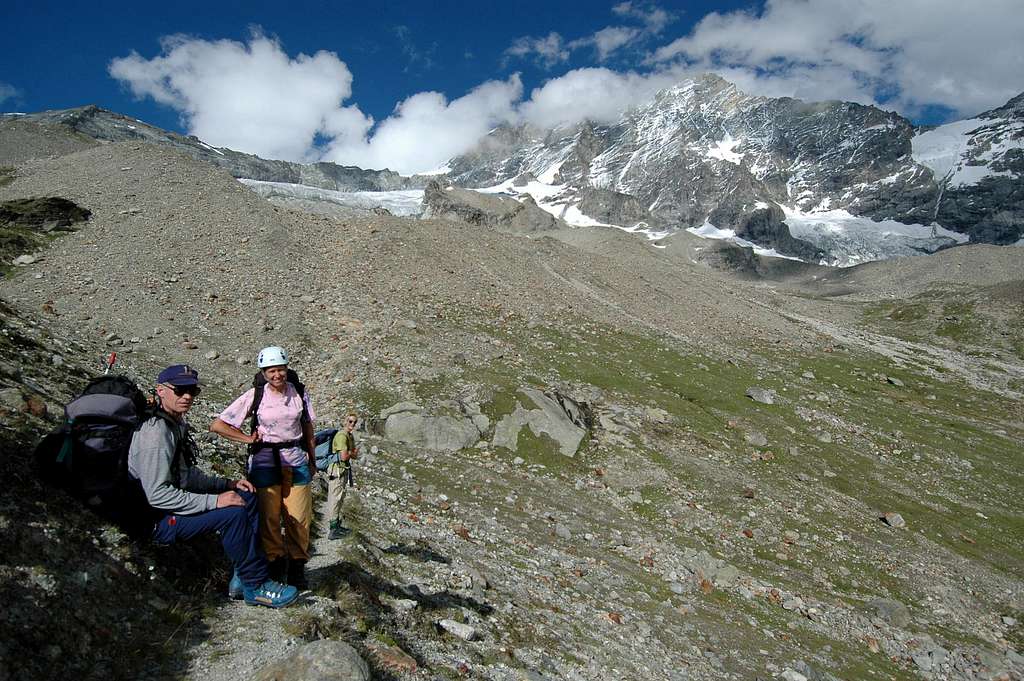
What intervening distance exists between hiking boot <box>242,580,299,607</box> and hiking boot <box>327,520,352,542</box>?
156 inches

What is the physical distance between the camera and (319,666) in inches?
246

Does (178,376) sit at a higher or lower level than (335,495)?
higher

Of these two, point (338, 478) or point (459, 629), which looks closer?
point (459, 629)

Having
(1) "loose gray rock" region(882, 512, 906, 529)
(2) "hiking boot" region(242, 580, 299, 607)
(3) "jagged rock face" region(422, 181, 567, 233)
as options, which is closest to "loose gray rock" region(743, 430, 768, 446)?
(1) "loose gray rock" region(882, 512, 906, 529)

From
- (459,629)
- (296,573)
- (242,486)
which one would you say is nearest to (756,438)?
(459,629)

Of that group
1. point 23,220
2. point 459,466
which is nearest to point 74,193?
point 23,220

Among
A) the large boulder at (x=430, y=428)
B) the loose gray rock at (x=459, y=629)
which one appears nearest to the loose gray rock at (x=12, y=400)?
the loose gray rock at (x=459, y=629)

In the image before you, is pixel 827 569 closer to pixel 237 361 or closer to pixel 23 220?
pixel 237 361

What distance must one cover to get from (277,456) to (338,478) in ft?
12.3

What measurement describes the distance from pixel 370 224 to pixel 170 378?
41.5 metres

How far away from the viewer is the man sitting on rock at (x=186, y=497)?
23.9 feet

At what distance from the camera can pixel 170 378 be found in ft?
24.7

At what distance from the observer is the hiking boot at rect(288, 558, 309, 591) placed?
352 inches

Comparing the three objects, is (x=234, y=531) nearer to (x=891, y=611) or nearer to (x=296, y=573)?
(x=296, y=573)
